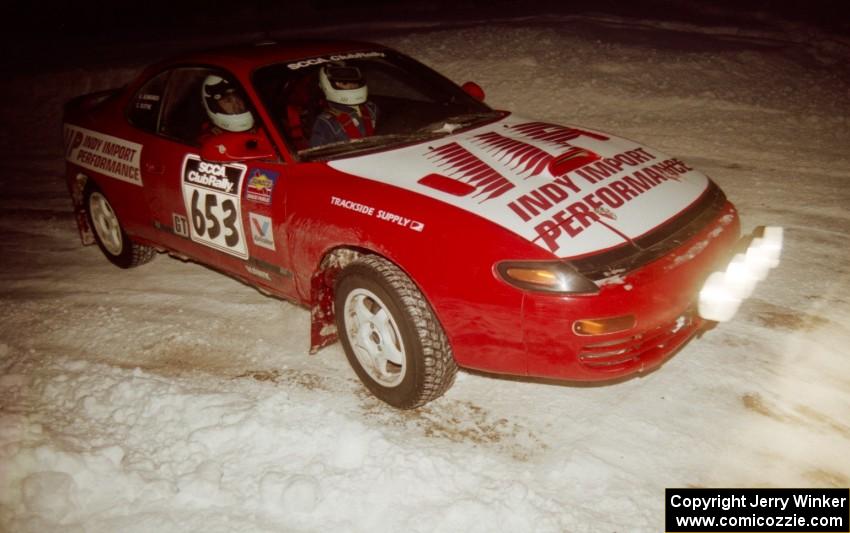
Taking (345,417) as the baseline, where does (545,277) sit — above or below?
above

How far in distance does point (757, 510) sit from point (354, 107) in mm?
2832

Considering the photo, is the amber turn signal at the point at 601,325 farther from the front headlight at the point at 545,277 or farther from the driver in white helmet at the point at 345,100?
the driver in white helmet at the point at 345,100

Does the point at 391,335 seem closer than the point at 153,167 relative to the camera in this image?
Yes

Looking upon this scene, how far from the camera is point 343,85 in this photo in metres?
3.66

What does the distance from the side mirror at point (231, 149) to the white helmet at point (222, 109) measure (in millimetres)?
512

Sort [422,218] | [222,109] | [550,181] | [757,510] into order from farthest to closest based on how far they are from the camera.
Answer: [222,109] < [550,181] < [422,218] < [757,510]

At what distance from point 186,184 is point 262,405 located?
1.40m

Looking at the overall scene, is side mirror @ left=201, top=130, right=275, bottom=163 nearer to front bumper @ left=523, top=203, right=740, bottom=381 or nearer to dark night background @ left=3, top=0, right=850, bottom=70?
front bumper @ left=523, top=203, right=740, bottom=381

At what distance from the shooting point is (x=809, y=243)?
4.26 metres

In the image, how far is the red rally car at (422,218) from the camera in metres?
2.53

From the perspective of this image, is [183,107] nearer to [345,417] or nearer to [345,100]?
[345,100]

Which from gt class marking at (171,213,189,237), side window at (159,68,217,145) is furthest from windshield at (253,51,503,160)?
gt class marking at (171,213,189,237)

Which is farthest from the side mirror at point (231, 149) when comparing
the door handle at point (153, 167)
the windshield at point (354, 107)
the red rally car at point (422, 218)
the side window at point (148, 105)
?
the side window at point (148, 105)

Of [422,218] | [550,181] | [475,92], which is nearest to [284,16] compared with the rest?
[475,92]
